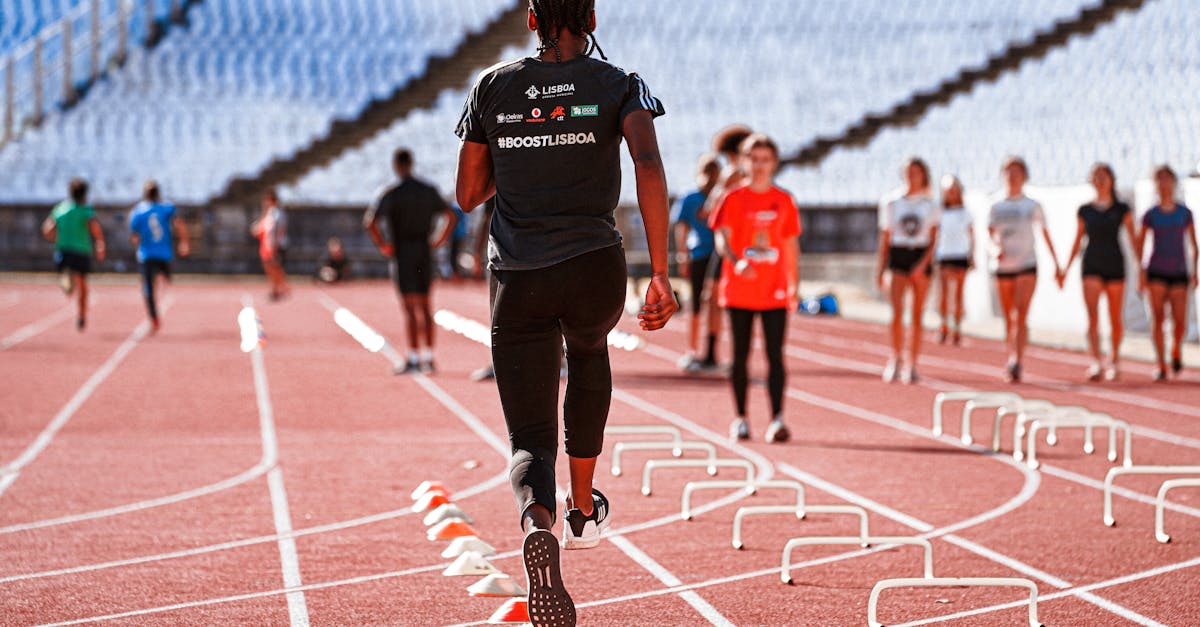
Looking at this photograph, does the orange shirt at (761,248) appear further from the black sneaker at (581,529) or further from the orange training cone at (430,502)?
the black sneaker at (581,529)

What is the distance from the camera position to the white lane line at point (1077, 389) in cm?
946

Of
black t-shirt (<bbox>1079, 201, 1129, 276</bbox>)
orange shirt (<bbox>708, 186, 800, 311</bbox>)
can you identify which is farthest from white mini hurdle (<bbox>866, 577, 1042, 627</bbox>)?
black t-shirt (<bbox>1079, 201, 1129, 276</bbox>)

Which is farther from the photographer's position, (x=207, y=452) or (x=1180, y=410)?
(x=1180, y=410)

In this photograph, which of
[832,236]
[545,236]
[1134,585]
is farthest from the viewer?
[832,236]

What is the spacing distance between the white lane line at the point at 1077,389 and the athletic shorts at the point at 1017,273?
2.91ft

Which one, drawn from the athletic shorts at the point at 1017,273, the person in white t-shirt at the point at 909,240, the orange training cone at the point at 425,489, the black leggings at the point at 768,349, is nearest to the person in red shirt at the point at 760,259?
the black leggings at the point at 768,349

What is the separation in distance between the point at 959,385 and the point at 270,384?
547 centimetres

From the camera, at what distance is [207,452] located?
28.6 feet

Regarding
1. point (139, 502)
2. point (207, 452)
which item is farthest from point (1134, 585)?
point (207, 452)

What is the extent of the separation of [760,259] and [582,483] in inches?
168

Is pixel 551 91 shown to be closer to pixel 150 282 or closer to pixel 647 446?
pixel 647 446

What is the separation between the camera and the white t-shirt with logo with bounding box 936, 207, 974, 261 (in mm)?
16375

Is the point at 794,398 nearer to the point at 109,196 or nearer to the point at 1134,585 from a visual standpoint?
the point at 1134,585

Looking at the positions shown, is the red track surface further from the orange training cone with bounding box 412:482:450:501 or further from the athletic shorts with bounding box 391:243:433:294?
the athletic shorts with bounding box 391:243:433:294
